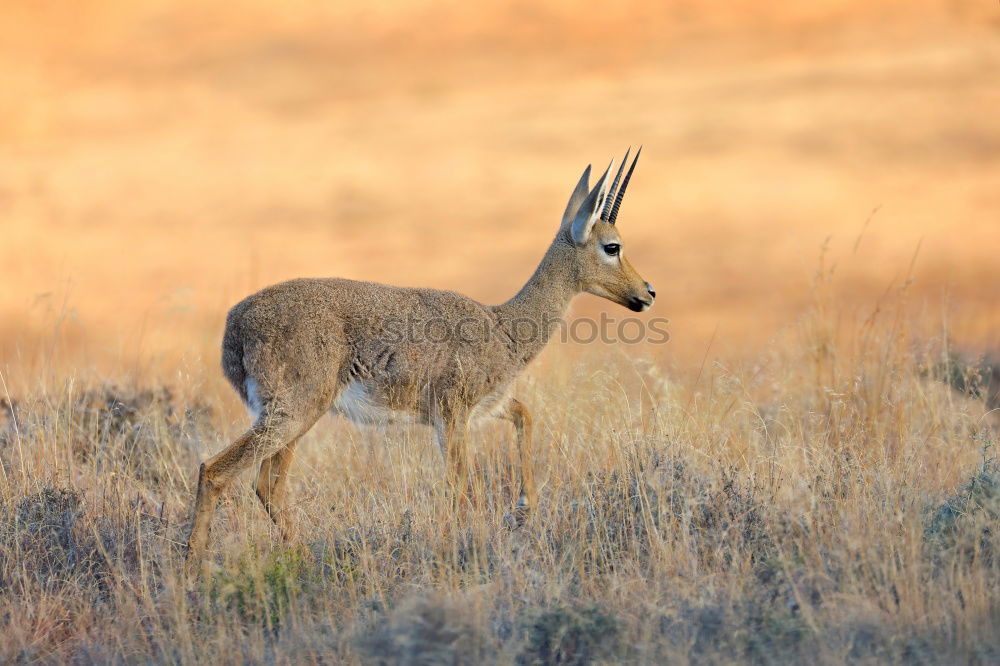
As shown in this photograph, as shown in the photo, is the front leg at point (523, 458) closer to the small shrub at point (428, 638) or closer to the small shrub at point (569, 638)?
the small shrub at point (569, 638)

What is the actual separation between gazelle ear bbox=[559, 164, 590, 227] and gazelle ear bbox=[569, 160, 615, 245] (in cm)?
15

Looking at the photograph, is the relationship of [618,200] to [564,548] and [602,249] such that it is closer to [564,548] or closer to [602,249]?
[602,249]

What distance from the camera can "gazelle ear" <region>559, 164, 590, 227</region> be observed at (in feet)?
Result: 34.2

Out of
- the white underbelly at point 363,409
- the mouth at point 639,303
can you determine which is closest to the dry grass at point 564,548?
the white underbelly at point 363,409

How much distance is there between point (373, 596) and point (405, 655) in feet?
3.67

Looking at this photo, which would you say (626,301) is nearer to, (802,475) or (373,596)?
(802,475)

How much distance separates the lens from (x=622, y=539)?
7.73 m

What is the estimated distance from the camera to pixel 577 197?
34.4 feet

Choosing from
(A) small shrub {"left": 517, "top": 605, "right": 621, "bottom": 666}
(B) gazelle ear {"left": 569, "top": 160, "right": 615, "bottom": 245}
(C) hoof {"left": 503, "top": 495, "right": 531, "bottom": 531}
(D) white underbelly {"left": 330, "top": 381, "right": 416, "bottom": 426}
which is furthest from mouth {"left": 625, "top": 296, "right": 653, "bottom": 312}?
(A) small shrub {"left": 517, "top": 605, "right": 621, "bottom": 666}

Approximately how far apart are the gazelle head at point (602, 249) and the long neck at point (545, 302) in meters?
0.11

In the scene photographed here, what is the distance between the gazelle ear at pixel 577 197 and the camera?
10414mm

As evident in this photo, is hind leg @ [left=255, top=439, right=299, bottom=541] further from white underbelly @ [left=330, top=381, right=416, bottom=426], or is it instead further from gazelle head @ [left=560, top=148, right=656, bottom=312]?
gazelle head @ [left=560, top=148, right=656, bottom=312]

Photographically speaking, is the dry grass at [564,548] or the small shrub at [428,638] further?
the dry grass at [564,548]

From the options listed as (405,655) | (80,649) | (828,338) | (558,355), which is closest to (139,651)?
(80,649)
